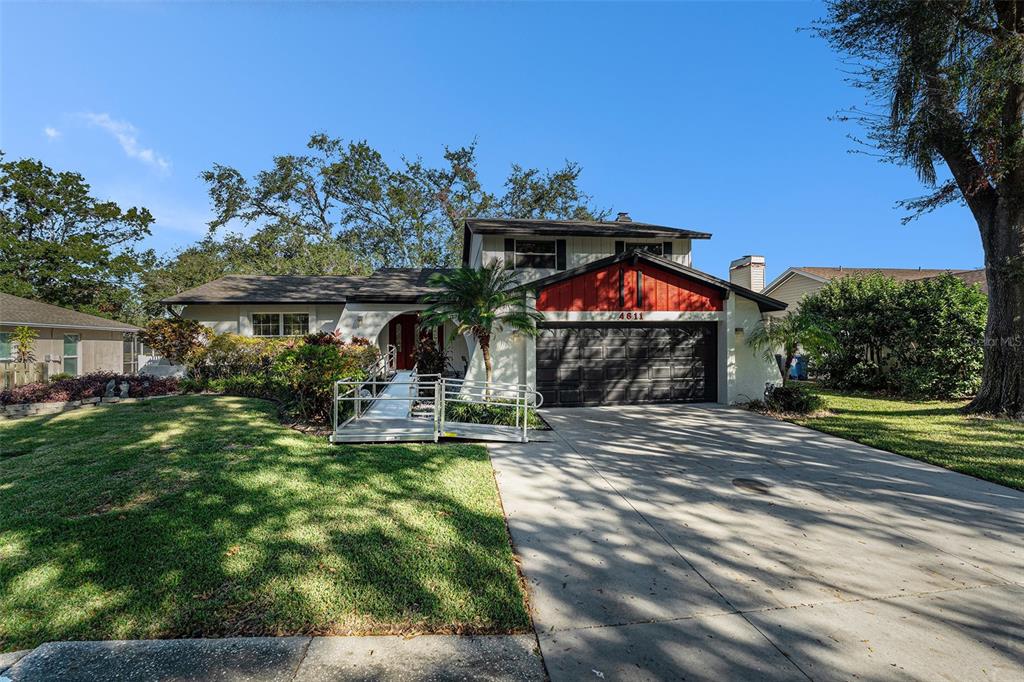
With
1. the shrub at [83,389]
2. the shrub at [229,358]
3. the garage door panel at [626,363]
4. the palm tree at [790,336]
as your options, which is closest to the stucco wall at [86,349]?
the shrub at [83,389]

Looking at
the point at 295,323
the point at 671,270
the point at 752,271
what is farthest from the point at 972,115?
the point at 295,323

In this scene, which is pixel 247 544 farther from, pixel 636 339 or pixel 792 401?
pixel 792 401

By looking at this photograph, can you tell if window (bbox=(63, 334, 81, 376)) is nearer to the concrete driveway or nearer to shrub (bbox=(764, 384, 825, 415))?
the concrete driveway

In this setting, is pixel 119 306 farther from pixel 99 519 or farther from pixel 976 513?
pixel 976 513

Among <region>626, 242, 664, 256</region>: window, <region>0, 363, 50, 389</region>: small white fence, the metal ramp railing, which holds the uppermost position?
<region>626, 242, 664, 256</region>: window

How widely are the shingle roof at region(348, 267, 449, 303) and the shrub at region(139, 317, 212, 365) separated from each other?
5.42 m

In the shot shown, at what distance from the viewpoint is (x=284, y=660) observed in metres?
2.43

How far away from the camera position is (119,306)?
29859 mm

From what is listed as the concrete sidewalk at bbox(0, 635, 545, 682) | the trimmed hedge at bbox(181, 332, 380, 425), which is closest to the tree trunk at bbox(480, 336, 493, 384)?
the trimmed hedge at bbox(181, 332, 380, 425)

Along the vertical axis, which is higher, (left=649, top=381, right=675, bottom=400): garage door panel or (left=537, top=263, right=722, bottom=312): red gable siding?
(left=537, top=263, right=722, bottom=312): red gable siding

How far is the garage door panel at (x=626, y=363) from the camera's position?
12.0 meters

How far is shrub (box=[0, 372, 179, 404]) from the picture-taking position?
1075cm

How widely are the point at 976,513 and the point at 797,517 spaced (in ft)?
6.89

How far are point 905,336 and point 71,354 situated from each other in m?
30.1
